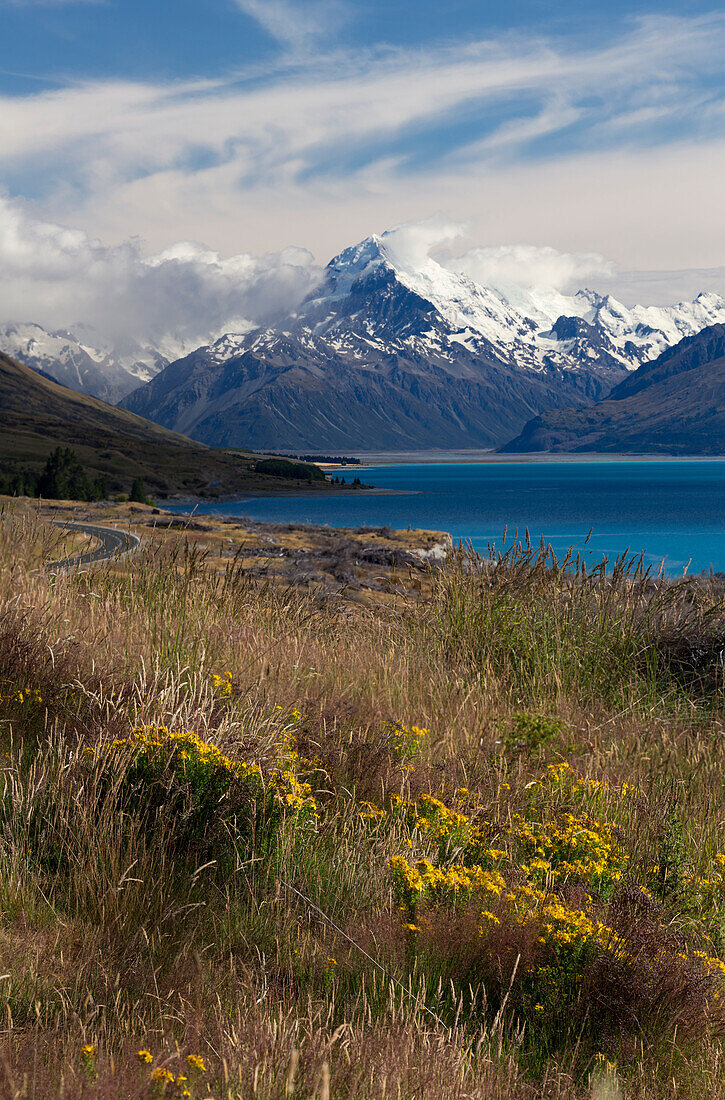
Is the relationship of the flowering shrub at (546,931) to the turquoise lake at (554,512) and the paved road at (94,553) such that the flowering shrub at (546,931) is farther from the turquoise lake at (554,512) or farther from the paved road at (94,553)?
the turquoise lake at (554,512)

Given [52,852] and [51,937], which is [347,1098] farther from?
[52,852]

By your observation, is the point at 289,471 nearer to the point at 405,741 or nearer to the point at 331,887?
the point at 405,741

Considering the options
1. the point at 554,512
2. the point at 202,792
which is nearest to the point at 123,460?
the point at 554,512

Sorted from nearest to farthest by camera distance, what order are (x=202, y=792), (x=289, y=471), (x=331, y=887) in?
(x=331, y=887)
(x=202, y=792)
(x=289, y=471)

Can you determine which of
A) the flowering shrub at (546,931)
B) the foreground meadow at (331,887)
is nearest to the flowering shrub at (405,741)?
the foreground meadow at (331,887)

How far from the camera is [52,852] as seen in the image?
348 cm

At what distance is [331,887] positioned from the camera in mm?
3412

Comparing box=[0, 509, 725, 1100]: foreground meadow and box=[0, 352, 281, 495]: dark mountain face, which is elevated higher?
box=[0, 352, 281, 495]: dark mountain face

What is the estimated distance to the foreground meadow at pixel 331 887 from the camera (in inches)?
95.6

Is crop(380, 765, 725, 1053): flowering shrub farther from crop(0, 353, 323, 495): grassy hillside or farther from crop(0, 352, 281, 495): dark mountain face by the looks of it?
crop(0, 353, 323, 495): grassy hillside

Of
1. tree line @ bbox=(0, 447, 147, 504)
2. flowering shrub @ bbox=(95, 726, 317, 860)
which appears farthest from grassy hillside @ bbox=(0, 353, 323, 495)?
flowering shrub @ bbox=(95, 726, 317, 860)

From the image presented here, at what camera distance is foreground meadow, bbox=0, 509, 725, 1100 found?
7.97ft

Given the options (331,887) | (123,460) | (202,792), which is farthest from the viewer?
(123,460)

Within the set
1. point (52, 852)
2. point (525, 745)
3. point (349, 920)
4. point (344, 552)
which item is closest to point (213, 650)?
point (525, 745)
